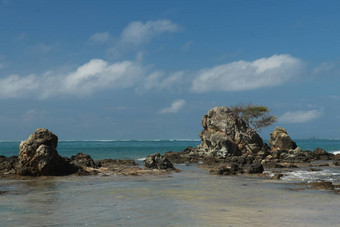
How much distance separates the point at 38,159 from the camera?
31250 millimetres

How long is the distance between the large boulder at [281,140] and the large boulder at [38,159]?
45.6 metres

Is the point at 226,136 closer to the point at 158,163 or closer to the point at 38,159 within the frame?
the point at 158,163

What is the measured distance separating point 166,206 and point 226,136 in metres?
48.9

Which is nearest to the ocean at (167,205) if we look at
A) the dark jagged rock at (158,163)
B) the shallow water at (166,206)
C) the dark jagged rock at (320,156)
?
the shallow water at (166,206)

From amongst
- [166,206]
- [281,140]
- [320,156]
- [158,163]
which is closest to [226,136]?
[281,140]

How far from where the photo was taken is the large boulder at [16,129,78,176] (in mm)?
31216

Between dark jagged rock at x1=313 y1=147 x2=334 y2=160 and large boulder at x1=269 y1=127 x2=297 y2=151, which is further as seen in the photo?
large boulder at x1=269 y1=127 x2=297 y2=151

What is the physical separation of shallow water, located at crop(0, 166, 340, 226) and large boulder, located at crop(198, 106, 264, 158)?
39350mm

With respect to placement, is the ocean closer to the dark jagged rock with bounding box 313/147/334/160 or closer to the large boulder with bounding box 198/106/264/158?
the large boulder with bounding box 198/106/264/158

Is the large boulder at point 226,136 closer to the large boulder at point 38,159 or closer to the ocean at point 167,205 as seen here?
the large boulder at point 38,159

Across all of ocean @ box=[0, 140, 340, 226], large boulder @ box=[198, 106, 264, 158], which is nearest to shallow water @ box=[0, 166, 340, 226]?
ocean @ box=[0, 140, 340, 226]

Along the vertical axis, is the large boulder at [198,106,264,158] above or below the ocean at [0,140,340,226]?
above

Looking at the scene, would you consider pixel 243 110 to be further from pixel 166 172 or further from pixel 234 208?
pixel 234 208

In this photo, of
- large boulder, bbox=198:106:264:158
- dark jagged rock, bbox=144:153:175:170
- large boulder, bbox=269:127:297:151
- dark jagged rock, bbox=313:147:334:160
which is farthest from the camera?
large boulder, bbox=269:127:297:151
